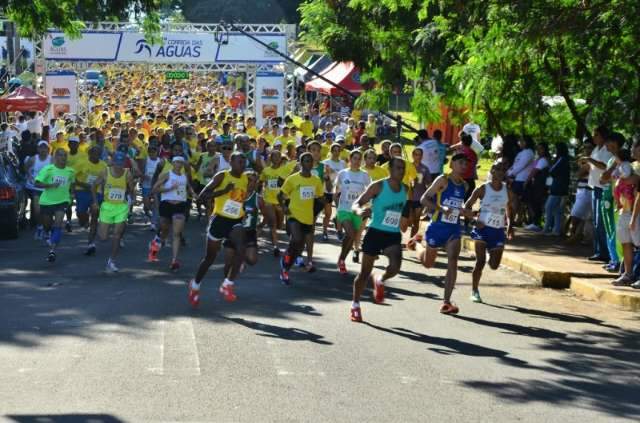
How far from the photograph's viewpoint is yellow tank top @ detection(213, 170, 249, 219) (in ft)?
42.6

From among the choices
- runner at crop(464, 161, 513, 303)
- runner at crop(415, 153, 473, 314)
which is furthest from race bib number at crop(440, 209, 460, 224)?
runner at crop(464, 161, 513, 303)

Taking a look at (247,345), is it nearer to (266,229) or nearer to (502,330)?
Result: (502,330)

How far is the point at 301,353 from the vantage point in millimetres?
10336

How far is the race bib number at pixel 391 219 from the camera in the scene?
12391mm

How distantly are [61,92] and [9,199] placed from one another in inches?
774

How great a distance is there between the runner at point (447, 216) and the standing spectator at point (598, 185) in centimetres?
338

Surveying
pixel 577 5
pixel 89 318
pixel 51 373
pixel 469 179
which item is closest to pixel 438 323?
pixel 89 318

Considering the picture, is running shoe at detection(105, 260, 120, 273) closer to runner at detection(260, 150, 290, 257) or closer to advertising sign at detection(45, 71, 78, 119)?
runner at detection(260, 150, 290, 257)

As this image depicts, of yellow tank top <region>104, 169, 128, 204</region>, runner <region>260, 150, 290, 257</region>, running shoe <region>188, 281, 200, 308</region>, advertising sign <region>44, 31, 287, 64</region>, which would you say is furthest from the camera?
advertising sign <region>44, 31, 287, 64</region>

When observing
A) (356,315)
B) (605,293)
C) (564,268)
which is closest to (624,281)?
(605,293)

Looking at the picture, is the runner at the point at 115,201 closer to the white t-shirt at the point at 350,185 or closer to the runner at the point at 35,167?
the white t-shirt at the point at 350,185

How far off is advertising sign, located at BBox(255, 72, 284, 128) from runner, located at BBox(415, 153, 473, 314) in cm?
2706

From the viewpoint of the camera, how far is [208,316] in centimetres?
1218

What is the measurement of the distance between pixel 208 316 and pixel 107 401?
3.84 m
